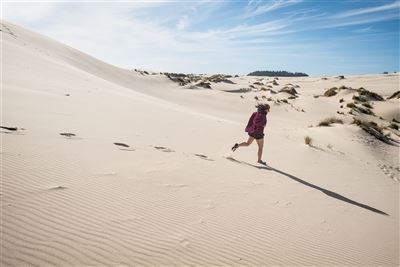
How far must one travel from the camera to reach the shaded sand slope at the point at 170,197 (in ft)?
10.9

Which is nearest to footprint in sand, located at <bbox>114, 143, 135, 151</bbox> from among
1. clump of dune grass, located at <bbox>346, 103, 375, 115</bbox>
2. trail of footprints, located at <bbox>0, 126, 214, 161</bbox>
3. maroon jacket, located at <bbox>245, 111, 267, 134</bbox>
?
trail of footprints, located at <bbox>0, 126, 214, 161</bbox>

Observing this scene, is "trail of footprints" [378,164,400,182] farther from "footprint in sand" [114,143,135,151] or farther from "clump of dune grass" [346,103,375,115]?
"clump of dune grass" [346,103,375,115]

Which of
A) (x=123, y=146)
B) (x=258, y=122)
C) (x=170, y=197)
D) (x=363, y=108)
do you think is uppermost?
(x=363, y=108)

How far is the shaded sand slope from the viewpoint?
3.34m

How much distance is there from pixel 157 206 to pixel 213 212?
0.86m

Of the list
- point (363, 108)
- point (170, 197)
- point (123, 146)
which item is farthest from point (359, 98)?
point (170, 197)

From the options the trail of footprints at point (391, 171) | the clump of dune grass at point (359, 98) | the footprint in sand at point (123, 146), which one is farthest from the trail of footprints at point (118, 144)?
the clump of dune grass at point (359, 98)

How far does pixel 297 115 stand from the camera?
22469 mm

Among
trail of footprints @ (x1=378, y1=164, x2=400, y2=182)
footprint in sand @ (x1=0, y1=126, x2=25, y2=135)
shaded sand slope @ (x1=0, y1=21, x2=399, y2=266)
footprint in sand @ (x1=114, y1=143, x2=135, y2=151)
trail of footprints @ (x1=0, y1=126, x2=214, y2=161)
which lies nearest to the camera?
shaded sand slope @ (x1=0, y1=21, x2=399, y2=266)

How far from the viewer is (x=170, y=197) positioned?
4.80 metres

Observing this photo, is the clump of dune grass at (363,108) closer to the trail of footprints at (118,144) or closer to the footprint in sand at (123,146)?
the trail of footprints at (118,144)

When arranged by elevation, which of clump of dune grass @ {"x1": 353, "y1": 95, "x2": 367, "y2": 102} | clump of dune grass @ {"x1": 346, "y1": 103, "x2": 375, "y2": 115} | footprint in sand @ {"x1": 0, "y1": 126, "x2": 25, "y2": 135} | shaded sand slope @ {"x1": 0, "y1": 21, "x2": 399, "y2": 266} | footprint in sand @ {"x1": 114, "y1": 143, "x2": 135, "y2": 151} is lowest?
shaded sand slope @ {"x1": 0, "y1": 21, "x2": 399, "y2": 266}

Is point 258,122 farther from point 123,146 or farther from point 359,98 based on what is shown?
point 359,98

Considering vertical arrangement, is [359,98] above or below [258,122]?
above
